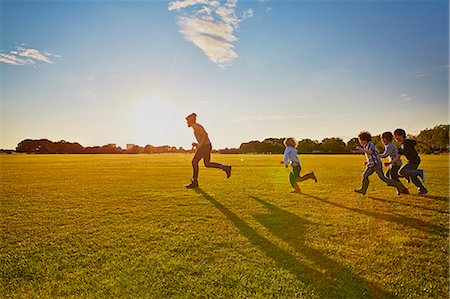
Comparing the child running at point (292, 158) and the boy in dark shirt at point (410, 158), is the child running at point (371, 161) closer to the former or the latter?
the boy in dark shirt at point (410, 158)

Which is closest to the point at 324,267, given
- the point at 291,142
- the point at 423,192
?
the point at 291,142

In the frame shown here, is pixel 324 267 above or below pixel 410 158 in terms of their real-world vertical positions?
below

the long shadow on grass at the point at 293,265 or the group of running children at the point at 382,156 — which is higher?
the group of running children at the point at 382,156

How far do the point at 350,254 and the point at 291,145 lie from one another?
19.5 feet

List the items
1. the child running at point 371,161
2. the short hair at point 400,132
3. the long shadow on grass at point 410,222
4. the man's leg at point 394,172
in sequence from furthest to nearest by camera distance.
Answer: the man's leg at point 394,172
the short hair at point 400,132
the child running at point 371,161
the long shadow on grass at point 410,222

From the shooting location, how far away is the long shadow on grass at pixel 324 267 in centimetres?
338

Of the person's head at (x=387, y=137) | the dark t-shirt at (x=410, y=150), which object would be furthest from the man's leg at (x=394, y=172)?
the person's head at (x=387, y=137)

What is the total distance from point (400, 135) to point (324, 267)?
7.61 m

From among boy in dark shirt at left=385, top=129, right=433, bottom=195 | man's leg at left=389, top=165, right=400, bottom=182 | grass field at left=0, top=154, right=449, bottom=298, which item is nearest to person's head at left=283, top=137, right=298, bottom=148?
grass field at left=0, top=154, right=449, bottom=298

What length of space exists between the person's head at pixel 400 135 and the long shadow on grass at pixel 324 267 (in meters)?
5.68

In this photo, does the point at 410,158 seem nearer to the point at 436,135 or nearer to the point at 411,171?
the point at 411,171

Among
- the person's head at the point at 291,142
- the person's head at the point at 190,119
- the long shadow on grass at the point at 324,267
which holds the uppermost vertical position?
the person's head at the point at 190,119

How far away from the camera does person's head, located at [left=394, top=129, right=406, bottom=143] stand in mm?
9578

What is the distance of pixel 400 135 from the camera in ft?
31.4
